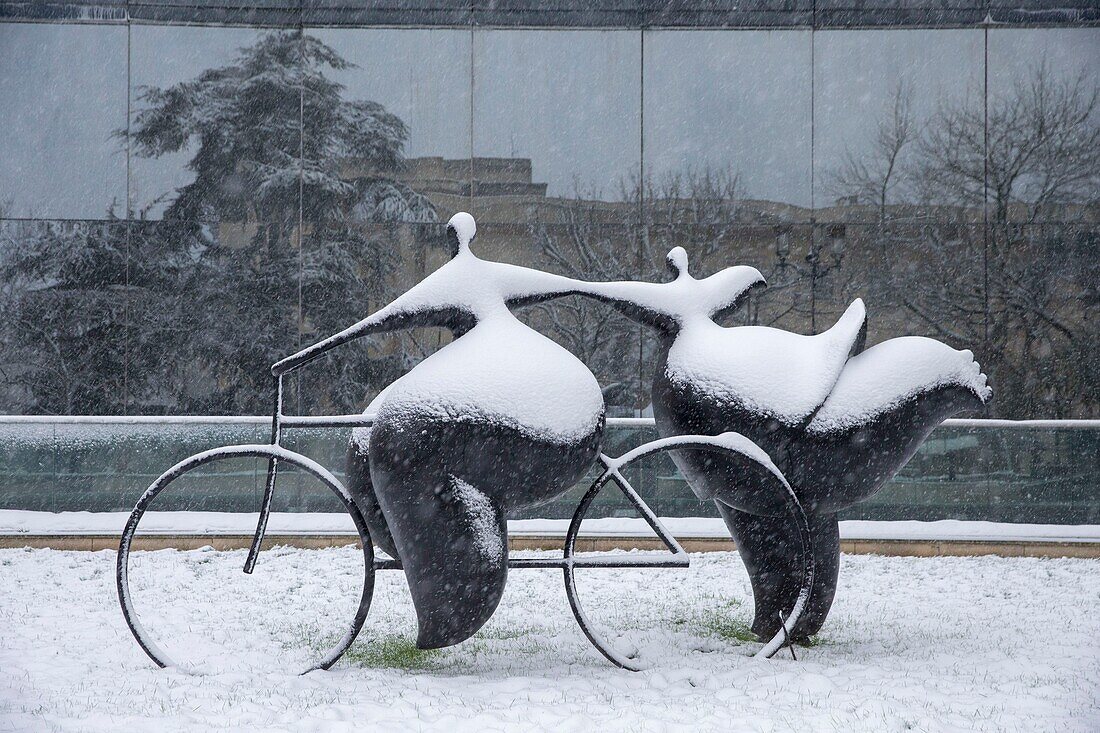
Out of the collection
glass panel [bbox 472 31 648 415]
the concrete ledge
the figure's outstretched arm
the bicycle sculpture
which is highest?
glass panel [bbox 472 31 648 415]

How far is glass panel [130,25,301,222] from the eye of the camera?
1123cm

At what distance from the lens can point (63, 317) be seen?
11070 millimetres

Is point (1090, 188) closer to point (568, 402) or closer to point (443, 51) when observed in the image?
point (443, 51)

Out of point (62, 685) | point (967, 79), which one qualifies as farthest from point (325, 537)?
point (967, 79)

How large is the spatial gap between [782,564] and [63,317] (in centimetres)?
945

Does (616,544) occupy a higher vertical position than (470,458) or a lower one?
lower

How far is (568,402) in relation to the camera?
4.19 metres

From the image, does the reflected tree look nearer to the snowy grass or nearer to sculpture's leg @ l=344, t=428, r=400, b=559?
the snowy grass

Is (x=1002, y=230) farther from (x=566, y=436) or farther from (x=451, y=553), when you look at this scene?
(x=451, y=553)

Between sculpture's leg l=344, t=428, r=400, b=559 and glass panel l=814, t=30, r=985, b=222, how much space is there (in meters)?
8.24

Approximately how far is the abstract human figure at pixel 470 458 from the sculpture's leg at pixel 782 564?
1070 millimetres

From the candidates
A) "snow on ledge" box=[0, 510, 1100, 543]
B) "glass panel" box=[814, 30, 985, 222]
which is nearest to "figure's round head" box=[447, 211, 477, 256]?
"snow on ledge" box=[0, 510, 1100, 543]

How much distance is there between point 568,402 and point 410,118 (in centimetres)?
811

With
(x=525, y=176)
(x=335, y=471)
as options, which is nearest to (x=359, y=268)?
(x=525, y=176)
